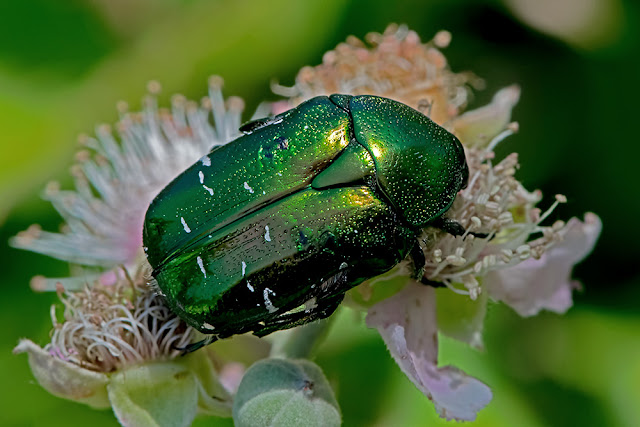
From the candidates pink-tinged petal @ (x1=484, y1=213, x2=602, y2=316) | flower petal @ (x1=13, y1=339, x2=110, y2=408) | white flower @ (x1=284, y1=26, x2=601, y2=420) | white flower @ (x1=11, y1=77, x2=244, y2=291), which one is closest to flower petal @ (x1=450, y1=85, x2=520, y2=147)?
white flower @ (x1=284, y1=26, x2=601, y2=420)

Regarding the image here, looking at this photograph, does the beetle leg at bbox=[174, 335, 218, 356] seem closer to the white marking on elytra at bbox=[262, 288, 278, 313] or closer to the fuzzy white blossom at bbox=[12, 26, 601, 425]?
the fuzzy white blossom at bbox=[12, 26, 601, 425]

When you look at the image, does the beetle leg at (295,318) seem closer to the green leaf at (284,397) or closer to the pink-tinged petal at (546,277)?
the green leaf at (284,397)

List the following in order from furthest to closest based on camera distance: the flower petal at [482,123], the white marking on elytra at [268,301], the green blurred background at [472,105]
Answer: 1. the green blurred background at [472,105]
2. the flower petal at [482,123]
3. the white marking on elytra at [268,301]

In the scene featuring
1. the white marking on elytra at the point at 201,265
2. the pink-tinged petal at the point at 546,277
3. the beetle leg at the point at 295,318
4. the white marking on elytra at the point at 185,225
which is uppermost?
the white marking on elytra at the point at 185,225

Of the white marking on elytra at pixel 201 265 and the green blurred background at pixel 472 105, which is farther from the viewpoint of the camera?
the green blurred background at pixel 472 105

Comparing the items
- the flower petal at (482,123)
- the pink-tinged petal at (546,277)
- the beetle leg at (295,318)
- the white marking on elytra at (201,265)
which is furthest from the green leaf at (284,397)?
the flower petal at (482,123)

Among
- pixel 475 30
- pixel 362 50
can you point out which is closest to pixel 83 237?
pixel 362 50
